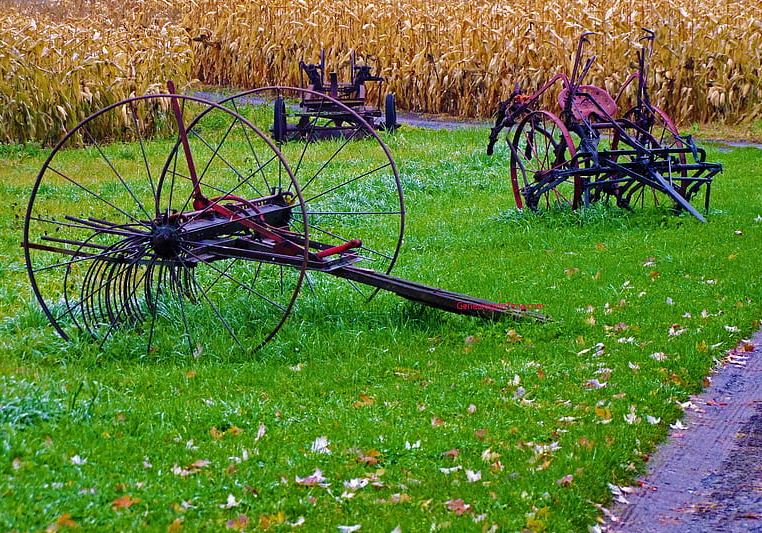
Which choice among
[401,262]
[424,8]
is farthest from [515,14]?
[401,262]

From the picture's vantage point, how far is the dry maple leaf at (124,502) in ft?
14.5

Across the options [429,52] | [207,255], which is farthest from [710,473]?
[429,52]

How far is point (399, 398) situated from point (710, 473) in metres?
1.81

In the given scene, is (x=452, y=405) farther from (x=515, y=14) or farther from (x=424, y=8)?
(x=424, y=8)

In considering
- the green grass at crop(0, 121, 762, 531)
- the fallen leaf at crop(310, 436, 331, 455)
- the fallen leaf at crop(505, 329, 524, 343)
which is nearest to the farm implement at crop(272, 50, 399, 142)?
the green grass at crop(0, 121, 762, 531)

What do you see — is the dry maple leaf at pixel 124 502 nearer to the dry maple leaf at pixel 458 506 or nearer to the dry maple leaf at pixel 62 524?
the dry maple leaf at pixel 62 524

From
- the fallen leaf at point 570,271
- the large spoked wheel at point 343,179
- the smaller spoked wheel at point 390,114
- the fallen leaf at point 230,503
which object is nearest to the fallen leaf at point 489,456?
the fallen leaf at point 230,503

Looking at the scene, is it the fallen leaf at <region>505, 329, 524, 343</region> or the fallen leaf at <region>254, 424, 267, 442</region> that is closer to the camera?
the fallen leaf at <region>254, 424, 267, 442</region>

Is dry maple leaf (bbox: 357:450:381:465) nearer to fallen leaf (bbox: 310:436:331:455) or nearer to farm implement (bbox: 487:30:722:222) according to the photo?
fallen leaf (bbox: 310:436:331:455)

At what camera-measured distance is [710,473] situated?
16.8ft

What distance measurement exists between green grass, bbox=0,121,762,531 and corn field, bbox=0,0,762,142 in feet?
24.4

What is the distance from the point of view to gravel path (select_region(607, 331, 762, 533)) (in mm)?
4629

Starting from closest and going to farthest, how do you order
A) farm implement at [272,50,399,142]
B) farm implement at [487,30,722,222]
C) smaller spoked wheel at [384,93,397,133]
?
1. farm implement at [487,30,722,222]
2. farm implement at [272,50,399,142]
3. smaller spoked wheel at [384,93,397,133]

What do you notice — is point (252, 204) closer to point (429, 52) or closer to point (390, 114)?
point (390, 114)
